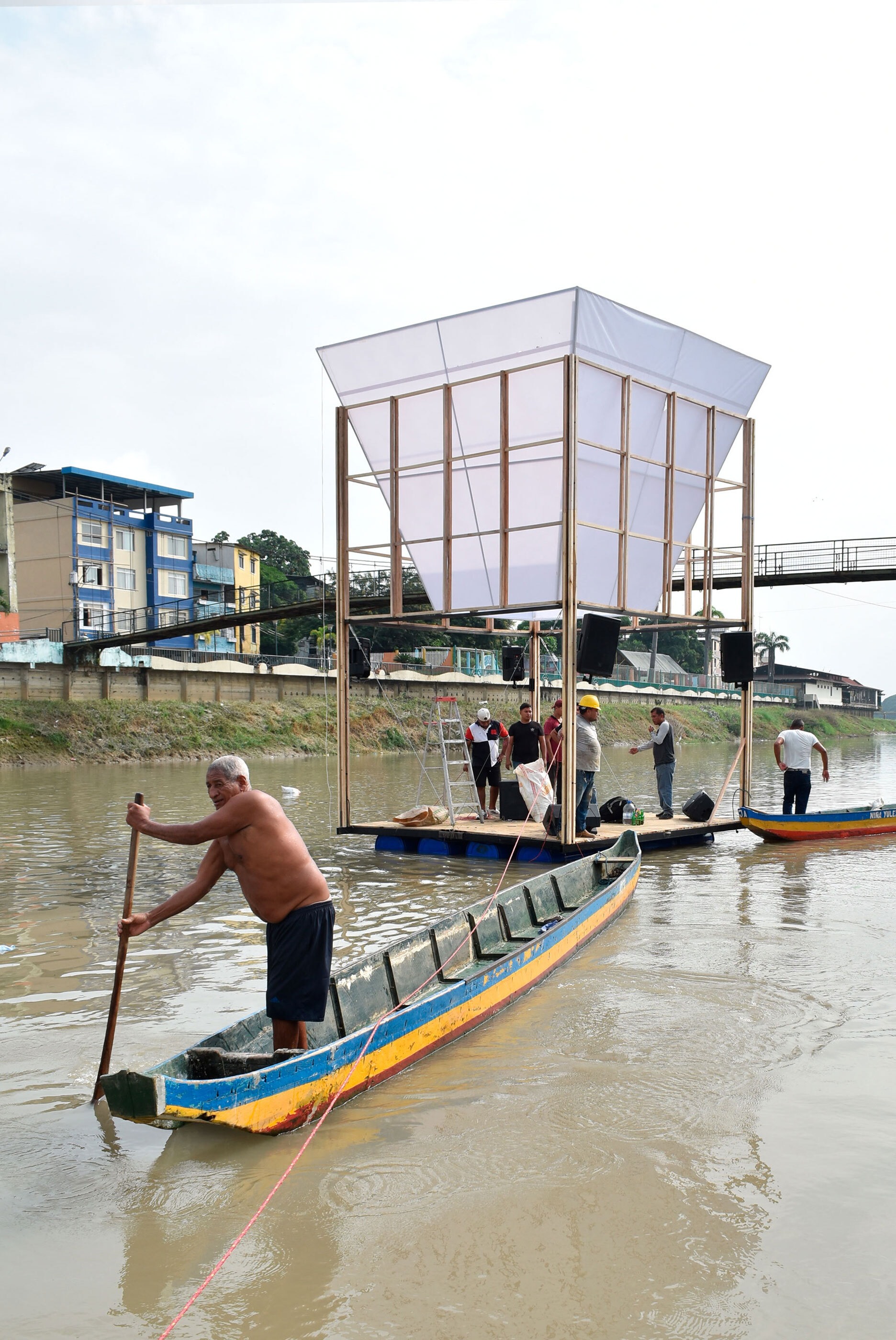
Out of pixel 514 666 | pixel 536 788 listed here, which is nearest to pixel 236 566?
pixel 514 666

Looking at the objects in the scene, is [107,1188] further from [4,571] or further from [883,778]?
[4,571]

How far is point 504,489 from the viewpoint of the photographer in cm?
1390

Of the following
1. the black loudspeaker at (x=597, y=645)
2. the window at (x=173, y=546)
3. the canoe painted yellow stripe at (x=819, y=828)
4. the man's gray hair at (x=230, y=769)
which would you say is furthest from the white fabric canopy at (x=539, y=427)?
the window at (x=173, y=546)

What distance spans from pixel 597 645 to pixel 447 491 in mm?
3072

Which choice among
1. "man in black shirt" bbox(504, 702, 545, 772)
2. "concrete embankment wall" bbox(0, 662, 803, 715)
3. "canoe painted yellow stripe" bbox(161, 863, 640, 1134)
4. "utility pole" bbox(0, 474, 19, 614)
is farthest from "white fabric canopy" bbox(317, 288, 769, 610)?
"utility pole" bbox(0, 474, 19, 614)

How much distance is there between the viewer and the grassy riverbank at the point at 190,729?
3741 cm

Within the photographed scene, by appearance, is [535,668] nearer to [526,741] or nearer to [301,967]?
[526,741]

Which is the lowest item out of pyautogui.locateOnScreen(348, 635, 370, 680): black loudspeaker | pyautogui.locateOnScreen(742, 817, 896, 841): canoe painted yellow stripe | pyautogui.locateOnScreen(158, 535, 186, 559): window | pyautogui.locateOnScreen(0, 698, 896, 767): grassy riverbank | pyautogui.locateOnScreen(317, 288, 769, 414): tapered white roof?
pyautogui.locateOnScreen(0, 698, 896, 767): grassy riverbank

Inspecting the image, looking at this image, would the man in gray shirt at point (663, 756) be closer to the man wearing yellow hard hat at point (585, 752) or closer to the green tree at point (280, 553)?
the man wearing yellow hard hat at point (585, 752)

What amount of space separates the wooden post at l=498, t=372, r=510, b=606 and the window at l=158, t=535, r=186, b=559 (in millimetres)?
51061

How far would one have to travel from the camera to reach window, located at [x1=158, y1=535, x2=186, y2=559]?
203ft

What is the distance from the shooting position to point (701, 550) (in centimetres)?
1644

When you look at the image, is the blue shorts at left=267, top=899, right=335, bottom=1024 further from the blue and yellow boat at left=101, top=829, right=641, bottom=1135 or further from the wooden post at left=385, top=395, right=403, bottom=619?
the wooden post at left=385, top=395, right=403, bottom=619

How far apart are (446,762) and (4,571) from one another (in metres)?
41.3
